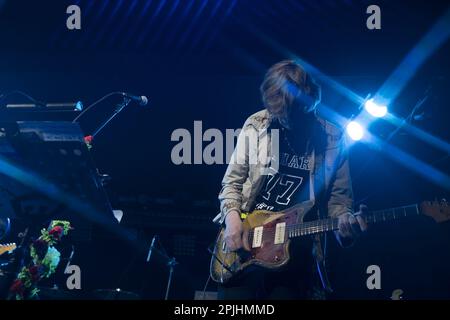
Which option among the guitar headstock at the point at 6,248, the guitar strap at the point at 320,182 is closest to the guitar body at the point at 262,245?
the guitar strap at the point at 320,182

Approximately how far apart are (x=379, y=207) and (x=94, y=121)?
303 centimetres

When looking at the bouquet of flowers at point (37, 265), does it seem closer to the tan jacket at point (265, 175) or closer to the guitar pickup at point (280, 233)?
the tan jacket at point (265, 175)

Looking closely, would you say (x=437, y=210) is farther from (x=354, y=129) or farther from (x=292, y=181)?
(x=354, y=129)

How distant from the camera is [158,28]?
4.88 m

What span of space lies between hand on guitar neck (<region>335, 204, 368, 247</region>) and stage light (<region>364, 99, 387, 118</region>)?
177 centimetres

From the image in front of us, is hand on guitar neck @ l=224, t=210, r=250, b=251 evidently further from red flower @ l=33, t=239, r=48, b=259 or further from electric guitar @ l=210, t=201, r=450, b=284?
red flower @ l=33, t=239, r=48, b=259

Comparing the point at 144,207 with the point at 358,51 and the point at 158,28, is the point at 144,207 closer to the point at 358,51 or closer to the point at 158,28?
the point at 158,28

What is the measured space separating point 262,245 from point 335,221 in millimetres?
424

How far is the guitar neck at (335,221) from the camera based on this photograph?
2623 millimetres

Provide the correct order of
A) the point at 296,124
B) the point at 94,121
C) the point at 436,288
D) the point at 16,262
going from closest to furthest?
1. the point at 16,262
2. the point at 296,124
3. the point at 436,288
4. the point at 94,121

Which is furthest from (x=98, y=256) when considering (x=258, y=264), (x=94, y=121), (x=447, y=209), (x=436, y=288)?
(x=447, y=209)

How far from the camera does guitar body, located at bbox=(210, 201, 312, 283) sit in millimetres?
2652

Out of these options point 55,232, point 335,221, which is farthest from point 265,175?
point 55,232

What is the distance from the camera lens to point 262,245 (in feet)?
9.04
